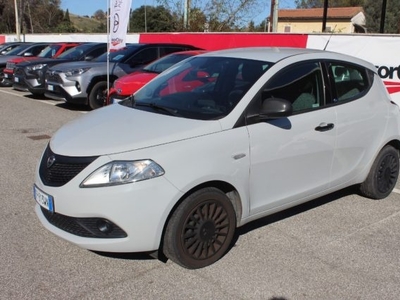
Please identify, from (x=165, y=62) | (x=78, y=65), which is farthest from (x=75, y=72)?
(x=165, y=62)

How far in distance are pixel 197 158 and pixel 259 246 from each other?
1.12m

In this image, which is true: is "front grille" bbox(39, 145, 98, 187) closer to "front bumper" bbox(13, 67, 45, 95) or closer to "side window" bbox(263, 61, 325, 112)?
"side window" bbox(263, 61, 325, 112)

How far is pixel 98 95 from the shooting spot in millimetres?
10812

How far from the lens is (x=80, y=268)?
140 inches

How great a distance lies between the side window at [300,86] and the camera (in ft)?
13.2

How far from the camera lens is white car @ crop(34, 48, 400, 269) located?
127 inches

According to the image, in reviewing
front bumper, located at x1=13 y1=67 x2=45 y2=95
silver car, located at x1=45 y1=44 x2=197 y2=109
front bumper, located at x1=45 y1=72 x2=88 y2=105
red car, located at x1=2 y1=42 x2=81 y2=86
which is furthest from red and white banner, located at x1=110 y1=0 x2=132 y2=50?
red car, located at x1=2 y1=42 x2=81 y2=86

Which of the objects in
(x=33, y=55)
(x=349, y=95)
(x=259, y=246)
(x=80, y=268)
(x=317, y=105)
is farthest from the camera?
(x=33, y=55)

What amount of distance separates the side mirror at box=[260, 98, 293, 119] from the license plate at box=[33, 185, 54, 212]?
177 cm

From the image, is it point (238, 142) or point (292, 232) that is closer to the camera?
point (238, 142)

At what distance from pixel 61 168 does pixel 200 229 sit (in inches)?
44.3

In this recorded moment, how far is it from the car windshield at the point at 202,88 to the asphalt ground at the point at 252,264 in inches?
47.7

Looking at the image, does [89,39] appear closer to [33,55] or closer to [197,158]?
[33,55]

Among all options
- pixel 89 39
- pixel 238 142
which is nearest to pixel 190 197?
pixel 238 142
